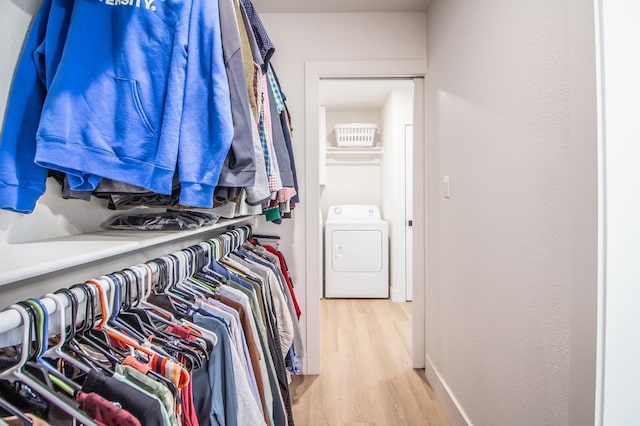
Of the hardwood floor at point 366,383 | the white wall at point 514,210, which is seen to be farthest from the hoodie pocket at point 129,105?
the hardwood floor at point 366,383

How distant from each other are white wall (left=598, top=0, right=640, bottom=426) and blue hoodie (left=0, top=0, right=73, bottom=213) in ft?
4.02

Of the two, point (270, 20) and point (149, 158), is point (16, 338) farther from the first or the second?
point (270, 20)

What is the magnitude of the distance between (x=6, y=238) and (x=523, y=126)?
1.41 metres

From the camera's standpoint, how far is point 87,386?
54cm

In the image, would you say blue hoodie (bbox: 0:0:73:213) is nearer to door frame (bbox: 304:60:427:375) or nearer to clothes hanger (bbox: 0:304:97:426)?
clothes hanger (bbox: 0:304:97:426)

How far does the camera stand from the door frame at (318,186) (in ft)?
7.08

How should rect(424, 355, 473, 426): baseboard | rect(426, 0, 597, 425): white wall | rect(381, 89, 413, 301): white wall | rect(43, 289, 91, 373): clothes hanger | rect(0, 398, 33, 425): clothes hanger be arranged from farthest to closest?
rect(381, 89, 413, 301): white wall → rect(424, 355, 473, 426): baseboard → rect(426, 0, 597, 425): white wall → rect(43, 289, 91, 373): clothes hanger → rect(0, 398, 33, 425): clothes hanger

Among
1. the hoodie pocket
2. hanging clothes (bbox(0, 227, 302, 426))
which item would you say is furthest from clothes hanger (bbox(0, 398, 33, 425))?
the hoodie pocket

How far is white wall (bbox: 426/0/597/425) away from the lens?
0.85 meters

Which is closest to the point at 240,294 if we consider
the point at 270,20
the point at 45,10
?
the point at 45,10

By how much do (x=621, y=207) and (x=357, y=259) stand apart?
2.95 meters

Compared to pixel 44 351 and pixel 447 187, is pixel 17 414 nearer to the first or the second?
pixel 44 351

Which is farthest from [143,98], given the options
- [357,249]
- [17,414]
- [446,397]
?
[357,249]

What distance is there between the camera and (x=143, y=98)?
0.76m
